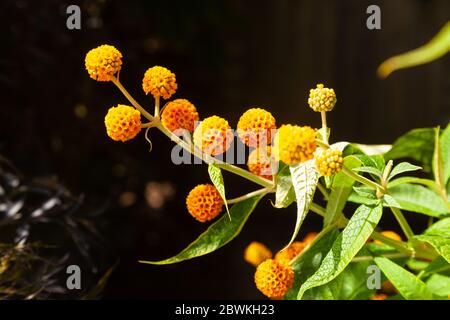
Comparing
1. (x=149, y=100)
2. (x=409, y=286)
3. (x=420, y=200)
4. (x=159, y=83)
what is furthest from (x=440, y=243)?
(x=149, y=100)

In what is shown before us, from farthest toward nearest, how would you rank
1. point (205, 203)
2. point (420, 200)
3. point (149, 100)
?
point (149, 100) → point (420, 200) → point (205, 203)

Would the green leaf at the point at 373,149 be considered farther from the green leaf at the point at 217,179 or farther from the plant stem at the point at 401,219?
the green leaf at the point at 217,179

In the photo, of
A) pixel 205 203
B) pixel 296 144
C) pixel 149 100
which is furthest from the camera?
pixel 149 100

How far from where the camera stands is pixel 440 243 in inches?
23.5

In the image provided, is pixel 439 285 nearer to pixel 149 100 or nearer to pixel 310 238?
pixel 310 238

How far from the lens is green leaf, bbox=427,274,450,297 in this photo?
651 millimetres

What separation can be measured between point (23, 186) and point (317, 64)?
2.59 meters

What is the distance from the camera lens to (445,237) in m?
0.62

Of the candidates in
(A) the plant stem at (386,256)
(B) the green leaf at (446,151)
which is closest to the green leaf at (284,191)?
(A) the plant stem at (386,256)

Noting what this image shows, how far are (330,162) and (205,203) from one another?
→ 0.14m

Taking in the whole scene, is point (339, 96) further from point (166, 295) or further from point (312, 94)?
point (312, 94)

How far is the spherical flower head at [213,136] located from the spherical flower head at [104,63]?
0.09 meters

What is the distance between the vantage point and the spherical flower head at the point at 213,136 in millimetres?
591
